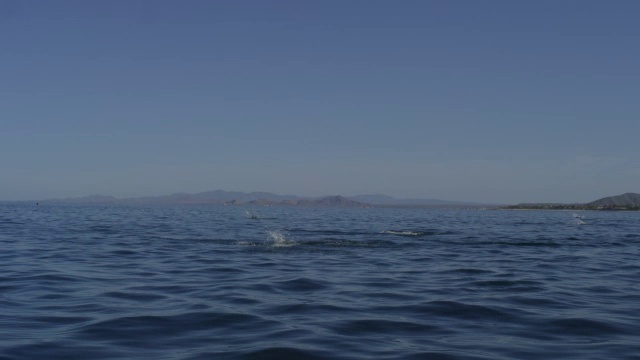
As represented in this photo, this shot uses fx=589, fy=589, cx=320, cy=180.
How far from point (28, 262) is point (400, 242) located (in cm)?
1981

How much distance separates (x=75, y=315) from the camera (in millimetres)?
12633

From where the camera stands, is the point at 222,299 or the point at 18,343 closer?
the point at 18,343

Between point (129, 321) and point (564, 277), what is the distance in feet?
47.3

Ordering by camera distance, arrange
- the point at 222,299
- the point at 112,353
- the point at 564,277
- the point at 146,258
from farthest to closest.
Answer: the point at 146,258, the point at 564,277, the point at 222,299, the point at 112,353

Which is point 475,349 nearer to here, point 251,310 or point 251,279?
point 251,310

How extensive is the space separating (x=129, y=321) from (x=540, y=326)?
328 inches

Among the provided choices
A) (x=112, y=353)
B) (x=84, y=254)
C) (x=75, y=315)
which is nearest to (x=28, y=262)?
(x=84, y=254)

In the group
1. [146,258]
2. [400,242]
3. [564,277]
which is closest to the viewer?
[564,277]

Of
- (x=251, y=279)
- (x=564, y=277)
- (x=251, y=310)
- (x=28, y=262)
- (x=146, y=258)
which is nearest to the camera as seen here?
(x=251, y=310)

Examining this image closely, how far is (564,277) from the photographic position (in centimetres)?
1978

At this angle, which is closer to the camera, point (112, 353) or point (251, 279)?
point (112, 353)

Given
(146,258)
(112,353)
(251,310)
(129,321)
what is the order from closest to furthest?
(112,353), (129,321), (251,310), (146,258)

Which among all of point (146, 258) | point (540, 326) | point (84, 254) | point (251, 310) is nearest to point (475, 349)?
point (540, 326)

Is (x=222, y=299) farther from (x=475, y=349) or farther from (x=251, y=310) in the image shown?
(x=475, y=349)
